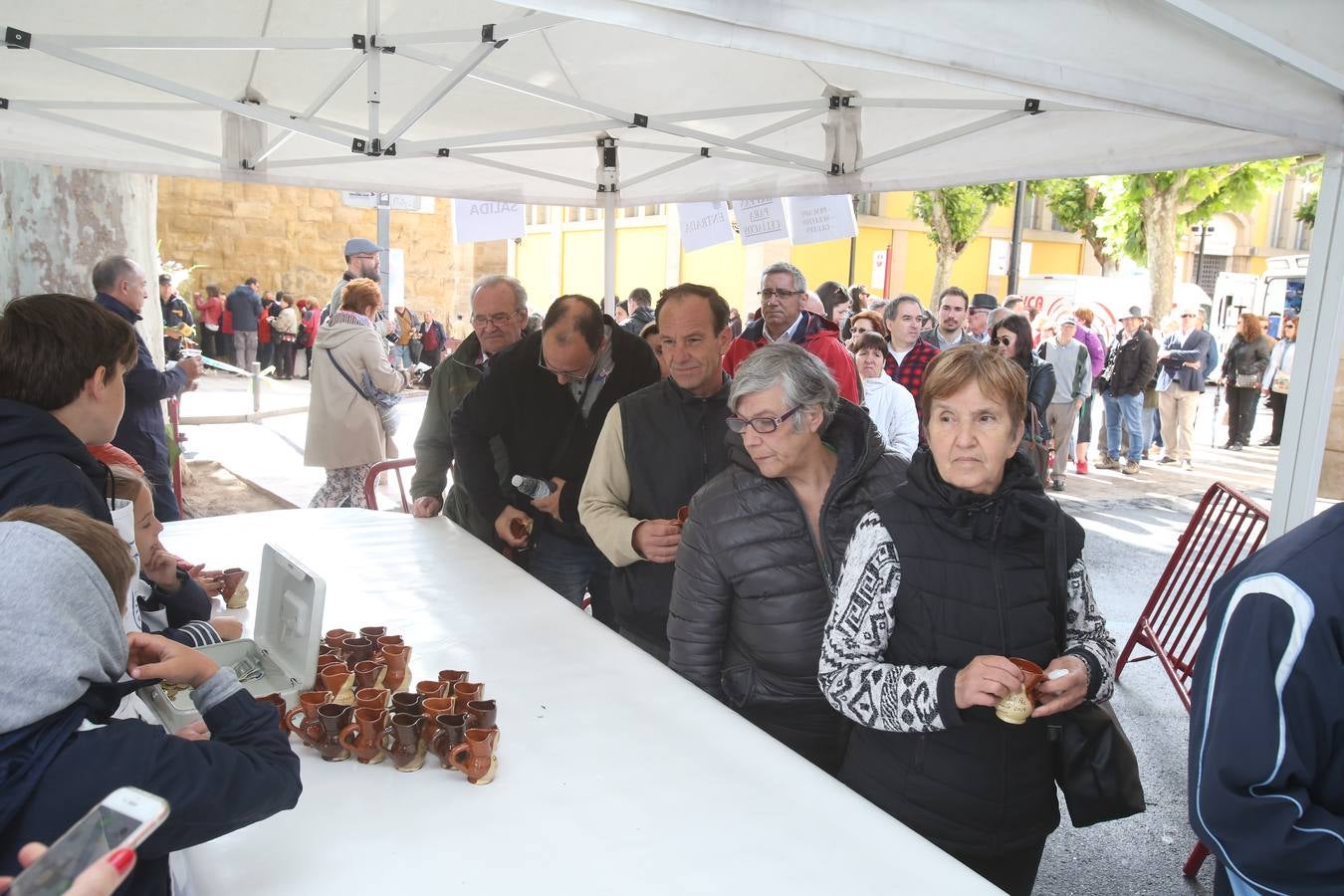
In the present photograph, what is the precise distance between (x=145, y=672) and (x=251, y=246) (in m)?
22.6

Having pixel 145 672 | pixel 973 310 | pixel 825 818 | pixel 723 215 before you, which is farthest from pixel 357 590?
pixel 973 310

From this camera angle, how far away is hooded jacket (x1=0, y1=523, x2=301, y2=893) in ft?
3.19

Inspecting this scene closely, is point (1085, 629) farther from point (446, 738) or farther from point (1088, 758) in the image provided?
point (446, 738)

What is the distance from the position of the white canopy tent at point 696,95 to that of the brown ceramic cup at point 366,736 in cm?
133

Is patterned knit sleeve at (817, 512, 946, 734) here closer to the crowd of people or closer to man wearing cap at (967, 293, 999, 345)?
the crowd of people

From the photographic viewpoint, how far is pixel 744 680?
2062 mm

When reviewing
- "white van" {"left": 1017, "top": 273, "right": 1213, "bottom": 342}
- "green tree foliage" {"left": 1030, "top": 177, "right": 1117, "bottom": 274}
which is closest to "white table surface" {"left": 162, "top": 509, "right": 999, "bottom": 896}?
"white van" {"left": 1017, "top": 273, "right": 1213, "bottom": 342}

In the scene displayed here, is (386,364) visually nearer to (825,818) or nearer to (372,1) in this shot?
(372,1)

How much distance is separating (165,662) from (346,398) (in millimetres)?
4200

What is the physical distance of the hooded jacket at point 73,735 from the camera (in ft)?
3.19

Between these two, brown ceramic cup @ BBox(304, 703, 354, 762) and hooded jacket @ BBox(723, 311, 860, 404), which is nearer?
brown ceramic cup @ BBox(304, 703, 354, 762)

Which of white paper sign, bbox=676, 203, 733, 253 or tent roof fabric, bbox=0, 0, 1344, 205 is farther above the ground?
tent roof fabric, bbox=0, 0, 1344, 205

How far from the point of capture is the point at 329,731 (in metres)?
1.68

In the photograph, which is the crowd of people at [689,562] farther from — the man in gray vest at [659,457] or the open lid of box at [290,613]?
the open lid of box at [290,613]
